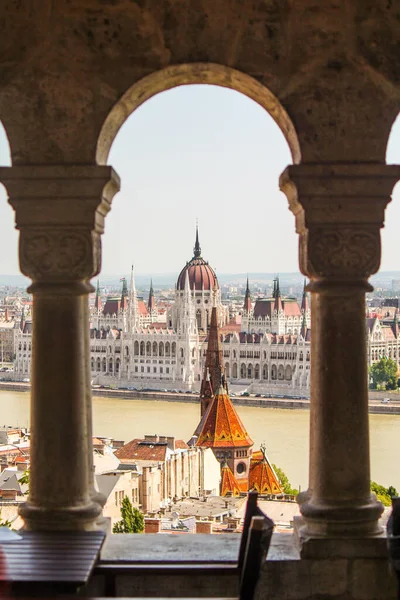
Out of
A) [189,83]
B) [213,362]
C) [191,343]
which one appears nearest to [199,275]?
[191,343]

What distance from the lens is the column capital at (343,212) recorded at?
315cm

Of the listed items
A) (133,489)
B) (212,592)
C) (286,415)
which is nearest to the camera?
(212,592)

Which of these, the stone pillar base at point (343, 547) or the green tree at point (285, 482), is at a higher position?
the stone pillar base at point (343, 547)

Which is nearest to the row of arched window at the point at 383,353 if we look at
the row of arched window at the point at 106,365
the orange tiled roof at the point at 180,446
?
the row of arched window at the point at 106,365

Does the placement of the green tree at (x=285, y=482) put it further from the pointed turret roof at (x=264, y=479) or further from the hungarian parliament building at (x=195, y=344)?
the hungarian parliament building at (x=195, y=344)

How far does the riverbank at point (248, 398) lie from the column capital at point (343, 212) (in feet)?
147

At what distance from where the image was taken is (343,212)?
10.4 feet

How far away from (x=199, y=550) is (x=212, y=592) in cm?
15

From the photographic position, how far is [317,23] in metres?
3.17

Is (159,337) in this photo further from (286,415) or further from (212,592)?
(212,592)

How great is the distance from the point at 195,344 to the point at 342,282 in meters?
64.8

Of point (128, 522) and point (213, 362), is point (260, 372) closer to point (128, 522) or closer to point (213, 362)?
point (213, 362)

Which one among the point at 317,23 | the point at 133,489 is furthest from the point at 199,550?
the point at 133,489

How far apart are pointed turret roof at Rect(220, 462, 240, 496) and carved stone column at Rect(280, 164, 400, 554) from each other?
85.1ft
